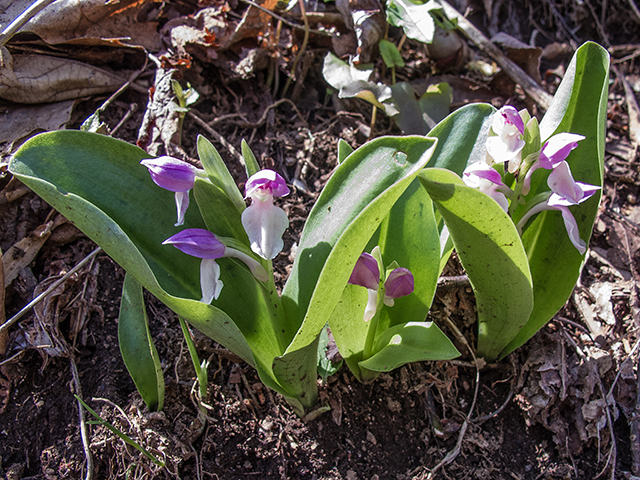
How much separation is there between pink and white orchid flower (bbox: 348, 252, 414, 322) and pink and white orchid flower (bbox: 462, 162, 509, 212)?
0.92 ft

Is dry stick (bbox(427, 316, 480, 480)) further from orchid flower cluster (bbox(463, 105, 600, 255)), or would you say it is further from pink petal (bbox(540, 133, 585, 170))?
pink petal (bbox(540, 133, 585, 170))

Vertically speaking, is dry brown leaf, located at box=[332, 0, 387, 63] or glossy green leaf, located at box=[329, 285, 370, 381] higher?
dry brown leaf, located at box=[332, 0, 387, 63]

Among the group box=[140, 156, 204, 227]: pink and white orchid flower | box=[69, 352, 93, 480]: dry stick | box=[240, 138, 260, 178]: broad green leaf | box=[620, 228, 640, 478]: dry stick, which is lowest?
box=[620, 228, 640, 478]: dry stick

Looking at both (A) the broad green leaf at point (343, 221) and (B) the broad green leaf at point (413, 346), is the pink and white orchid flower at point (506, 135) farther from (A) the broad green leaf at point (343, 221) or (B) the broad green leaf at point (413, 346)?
(B) the broad green leaf at point (413, 346)

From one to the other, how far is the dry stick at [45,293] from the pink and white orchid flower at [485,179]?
1.19 m

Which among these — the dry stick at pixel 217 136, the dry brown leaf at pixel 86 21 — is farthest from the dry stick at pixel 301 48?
the dry brown leaf at pixel 86 21

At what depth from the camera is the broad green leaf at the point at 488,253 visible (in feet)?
3.22

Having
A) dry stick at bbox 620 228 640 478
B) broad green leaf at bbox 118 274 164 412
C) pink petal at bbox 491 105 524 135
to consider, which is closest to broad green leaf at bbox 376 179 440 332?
pink petal at bbox 491 105 524 135

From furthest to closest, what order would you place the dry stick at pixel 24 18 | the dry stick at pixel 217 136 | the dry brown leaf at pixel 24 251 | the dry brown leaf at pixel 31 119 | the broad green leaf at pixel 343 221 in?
1. the dry stick at pixel 217 136
2. the dry brown leaf at pixel 31 119
3. the dry brown leaf at pixel 24 251
4. the dry stick at pixel 24 18
5. the broad green leaf at pixel 343 221

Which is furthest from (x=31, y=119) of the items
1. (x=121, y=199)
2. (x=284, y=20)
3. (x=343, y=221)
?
(x=343, y=221)

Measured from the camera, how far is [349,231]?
35.1 inches

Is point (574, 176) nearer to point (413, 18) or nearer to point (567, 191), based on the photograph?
point (567, 191)

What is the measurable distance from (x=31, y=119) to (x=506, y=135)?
168 centimetres

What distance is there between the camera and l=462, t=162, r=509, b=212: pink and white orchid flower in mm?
1115
